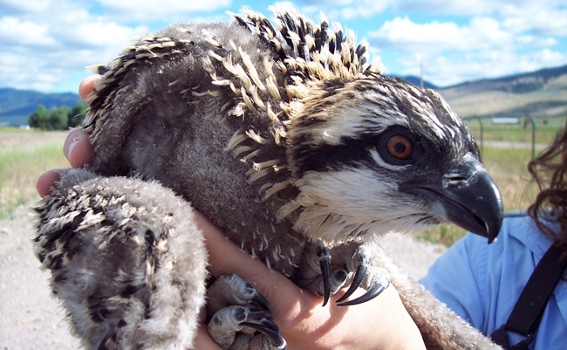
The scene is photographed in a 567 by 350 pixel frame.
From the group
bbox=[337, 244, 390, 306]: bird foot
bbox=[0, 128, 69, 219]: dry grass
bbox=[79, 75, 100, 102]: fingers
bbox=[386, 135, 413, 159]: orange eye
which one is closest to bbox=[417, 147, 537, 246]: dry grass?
bbox=[337, 244, 390, 306]: bird foot

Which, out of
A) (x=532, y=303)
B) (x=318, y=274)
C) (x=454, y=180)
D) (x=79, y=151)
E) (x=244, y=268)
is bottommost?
(x=532, y=303)

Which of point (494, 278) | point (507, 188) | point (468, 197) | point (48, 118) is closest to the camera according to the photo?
point (468, 197)

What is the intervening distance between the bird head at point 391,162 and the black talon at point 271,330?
604mm

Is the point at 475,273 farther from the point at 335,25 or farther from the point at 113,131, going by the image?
the point at 113,131

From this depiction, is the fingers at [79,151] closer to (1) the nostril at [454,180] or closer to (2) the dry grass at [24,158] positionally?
(1) the nostril at [454,180]

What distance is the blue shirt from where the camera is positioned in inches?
148

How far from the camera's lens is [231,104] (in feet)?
7.84

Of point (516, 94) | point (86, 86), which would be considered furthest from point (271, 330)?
point (516, 94)

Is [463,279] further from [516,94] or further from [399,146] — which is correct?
[516,94]

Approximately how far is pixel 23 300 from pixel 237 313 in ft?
14.9

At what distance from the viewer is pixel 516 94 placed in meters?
89.2

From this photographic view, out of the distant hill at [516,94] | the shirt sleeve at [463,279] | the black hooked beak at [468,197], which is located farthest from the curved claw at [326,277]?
the distant hill at [516,94]

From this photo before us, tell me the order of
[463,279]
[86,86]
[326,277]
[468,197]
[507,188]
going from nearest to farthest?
[468,197]
[326,277]
[86,86]
[463,279]
[507,188]

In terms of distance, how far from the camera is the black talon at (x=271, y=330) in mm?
2434
